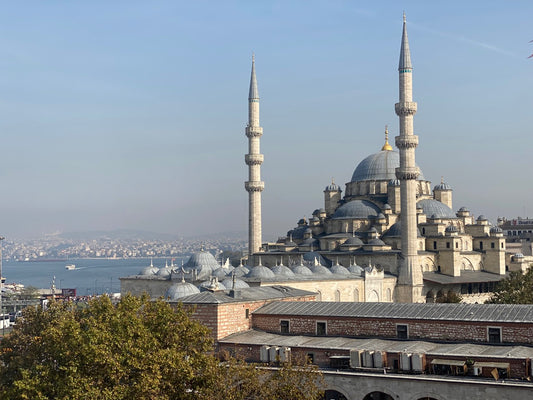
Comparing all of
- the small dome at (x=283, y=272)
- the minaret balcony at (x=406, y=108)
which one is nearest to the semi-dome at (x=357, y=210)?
the minaret balcony at (x=406, y=108)

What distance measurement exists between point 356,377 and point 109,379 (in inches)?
300

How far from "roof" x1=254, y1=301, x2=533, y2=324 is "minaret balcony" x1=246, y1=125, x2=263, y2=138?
30429mm

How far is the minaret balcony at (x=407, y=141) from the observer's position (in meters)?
50.5

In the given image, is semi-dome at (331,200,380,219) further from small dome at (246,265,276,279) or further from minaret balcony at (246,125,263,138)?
small dome at (246,265,276,279)

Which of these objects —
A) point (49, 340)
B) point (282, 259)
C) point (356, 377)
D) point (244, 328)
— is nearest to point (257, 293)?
point (244, 328)

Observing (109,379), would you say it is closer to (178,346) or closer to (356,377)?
(178,346)

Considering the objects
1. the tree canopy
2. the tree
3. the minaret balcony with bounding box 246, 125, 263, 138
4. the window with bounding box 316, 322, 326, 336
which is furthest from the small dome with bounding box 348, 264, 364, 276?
the tree canopy

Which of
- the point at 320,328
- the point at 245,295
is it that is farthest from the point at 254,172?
the point at 320,328

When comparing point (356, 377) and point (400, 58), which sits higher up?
point (400, 58)

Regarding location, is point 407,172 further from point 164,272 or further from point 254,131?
point 164,272

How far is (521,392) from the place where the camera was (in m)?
20.8

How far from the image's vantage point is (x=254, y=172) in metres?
59.1

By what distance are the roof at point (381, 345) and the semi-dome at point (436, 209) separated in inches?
1329

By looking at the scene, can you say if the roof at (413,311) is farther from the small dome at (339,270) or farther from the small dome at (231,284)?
the small dome at (339,270)
